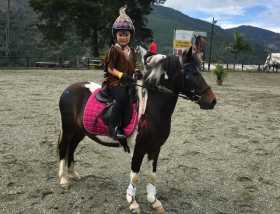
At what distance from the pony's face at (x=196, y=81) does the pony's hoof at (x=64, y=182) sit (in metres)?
2.50

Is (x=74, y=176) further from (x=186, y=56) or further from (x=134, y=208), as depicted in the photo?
(x=186, y=56)

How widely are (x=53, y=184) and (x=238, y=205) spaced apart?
9.31 ft

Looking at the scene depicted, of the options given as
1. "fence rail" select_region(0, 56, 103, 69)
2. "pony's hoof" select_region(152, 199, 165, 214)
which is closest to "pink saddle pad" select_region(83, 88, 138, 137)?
"pony's hoof" select_region(152, 199, 165, 214)

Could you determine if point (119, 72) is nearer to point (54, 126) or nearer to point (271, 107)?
point (54, 126)

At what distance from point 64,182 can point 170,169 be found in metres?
2.02

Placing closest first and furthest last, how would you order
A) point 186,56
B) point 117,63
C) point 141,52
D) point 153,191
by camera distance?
point 186,56 → point 141,52 → point 117,63 → point 153,191

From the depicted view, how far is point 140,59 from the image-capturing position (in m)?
4.98

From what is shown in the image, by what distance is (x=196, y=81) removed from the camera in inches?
182

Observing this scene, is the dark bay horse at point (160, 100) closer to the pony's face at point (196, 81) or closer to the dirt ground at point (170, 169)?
the pony's face at point (196, 81)

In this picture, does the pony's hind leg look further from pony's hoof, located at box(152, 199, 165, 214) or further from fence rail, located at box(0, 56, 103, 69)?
fence rail, located at box(0, 56, 103, 69)

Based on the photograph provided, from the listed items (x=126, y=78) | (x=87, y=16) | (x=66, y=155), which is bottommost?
(x=66, y=155)

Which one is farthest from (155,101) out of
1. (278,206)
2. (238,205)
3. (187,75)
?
(278,206)

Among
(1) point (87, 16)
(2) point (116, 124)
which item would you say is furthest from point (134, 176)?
(1) point (87, 16)

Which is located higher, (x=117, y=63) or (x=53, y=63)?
(x=117, y=63)
